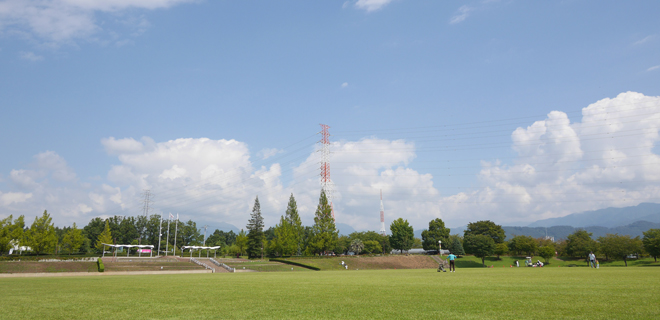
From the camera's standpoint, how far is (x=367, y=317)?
6.56 m

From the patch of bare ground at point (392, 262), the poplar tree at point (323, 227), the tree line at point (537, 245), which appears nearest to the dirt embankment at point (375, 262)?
the patch of bare ground at point (392, 262)

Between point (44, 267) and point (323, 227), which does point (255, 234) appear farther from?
point (44, 267)

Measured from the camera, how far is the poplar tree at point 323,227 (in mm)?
70938

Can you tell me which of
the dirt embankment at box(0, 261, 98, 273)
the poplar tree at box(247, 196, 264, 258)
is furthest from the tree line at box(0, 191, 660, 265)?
the dirt embankment at box(0, 261, 98, 273)

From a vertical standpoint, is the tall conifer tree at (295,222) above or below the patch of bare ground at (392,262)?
above

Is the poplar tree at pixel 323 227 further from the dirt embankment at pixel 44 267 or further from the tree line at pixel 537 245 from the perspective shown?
the dirt embankment at pixel 44 267

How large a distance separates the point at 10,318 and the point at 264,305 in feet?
16.5

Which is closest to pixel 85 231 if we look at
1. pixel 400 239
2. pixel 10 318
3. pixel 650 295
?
pixel 400 239

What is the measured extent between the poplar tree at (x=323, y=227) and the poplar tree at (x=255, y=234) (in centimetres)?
1321

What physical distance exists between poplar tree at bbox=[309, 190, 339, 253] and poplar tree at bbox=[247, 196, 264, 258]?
13.2m

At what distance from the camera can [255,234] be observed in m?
80.9

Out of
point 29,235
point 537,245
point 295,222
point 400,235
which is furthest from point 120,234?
point 537,245

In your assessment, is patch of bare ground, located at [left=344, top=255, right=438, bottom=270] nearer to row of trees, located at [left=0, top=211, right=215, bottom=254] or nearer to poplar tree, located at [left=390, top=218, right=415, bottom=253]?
poplar tree, located at [left=390, top=218, right=415, bottom=253]

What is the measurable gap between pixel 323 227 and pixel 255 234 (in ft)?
60.1
